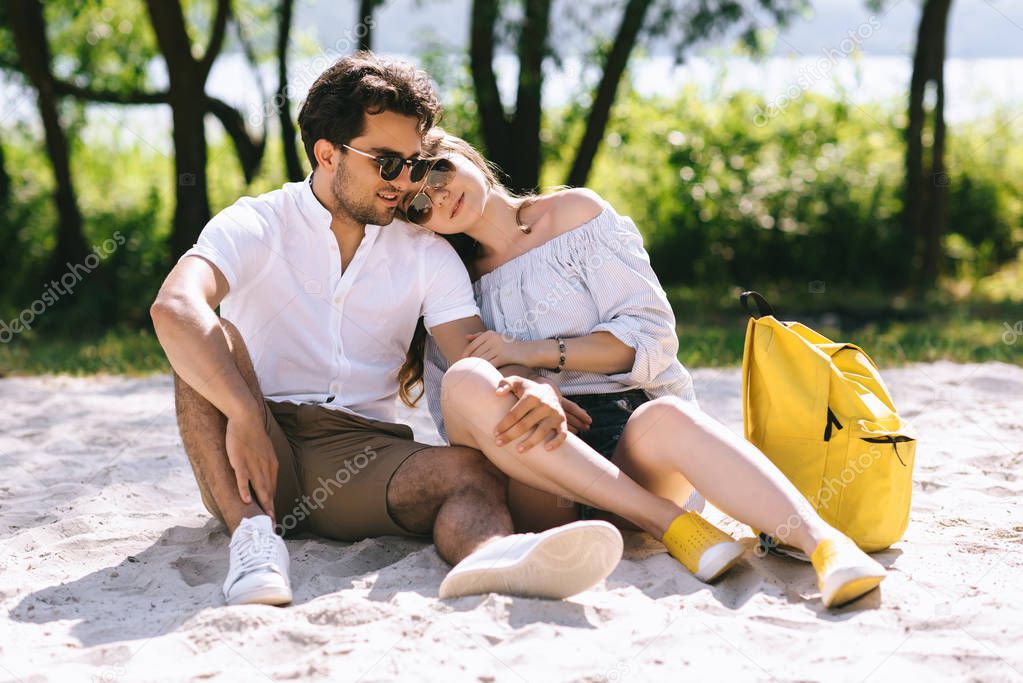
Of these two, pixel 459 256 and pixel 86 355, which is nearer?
pixel 459 256

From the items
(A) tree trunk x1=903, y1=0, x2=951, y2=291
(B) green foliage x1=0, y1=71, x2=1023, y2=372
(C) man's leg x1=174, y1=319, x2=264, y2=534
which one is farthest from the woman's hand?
(A) tree trunk x1=903, y1=0, x2=951, y2=291

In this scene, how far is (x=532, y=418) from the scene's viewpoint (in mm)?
2838

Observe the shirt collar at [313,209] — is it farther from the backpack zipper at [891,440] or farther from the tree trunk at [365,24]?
the tree trunk at [365,24]

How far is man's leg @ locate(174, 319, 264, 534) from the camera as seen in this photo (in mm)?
2943

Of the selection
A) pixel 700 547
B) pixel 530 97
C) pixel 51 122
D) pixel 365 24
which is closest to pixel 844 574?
pixel 700 547

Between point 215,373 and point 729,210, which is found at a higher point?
point 215,373

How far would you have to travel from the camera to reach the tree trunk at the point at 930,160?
29.6 ft

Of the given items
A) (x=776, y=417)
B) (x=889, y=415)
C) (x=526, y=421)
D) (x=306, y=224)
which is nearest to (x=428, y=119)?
(x=306, y=224)

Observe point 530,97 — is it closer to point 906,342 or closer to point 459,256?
point 906,342

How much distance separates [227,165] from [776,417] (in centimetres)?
1068

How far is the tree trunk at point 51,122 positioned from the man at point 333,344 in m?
6.08

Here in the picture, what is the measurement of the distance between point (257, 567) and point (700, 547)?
1098mm

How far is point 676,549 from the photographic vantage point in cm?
284

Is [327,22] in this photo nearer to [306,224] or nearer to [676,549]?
[306,224]
